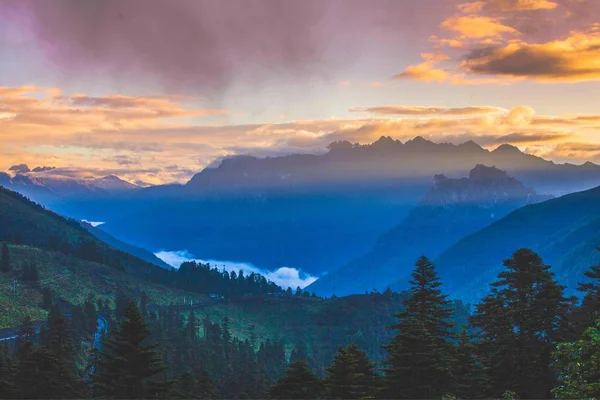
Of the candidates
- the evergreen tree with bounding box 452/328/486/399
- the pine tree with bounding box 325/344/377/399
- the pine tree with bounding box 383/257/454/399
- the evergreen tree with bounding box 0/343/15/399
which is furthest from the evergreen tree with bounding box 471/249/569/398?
the evergreen tree with bounding box 0/343/15/399

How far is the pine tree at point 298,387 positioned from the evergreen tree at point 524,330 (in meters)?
22.6

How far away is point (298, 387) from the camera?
7488 cm

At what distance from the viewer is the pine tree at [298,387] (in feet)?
245

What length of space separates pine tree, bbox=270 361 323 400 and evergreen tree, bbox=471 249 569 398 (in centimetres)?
2262

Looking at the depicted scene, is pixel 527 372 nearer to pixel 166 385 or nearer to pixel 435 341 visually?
pixel 435 341

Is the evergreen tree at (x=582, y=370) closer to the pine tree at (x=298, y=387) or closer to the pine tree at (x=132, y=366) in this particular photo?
the pine tree at (x=298, y=387)

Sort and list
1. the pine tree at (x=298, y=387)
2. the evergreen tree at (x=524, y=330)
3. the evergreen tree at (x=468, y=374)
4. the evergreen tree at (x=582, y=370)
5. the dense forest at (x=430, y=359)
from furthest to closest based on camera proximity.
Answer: the evergreen tree at (x=524, y=330) < the evergreen tree at (x=468, y=374) < the pine tree at (x=298, y=387) < the dense forest at (x=430, y=359) < the evergreen tree at (x=582, y=370)

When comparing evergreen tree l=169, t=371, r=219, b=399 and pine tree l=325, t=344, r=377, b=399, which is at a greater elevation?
pine tree l=325, t=344, r=377, b=399

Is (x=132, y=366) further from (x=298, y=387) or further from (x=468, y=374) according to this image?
(x=468, y=374)

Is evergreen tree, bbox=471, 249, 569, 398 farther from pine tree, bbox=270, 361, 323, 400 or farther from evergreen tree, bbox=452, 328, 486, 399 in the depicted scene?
pine tree, bbox=270, 361, 323, 400

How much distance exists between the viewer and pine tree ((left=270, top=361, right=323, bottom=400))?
74.6 metres

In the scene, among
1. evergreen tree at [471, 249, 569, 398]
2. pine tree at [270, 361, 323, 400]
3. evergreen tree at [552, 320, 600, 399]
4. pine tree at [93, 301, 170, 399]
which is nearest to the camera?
evergreen tree at [552, 320, 600, 399]

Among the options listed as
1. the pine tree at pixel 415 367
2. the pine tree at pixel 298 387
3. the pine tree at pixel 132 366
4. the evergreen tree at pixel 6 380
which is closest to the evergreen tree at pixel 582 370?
the pine tree at pixel 415 367

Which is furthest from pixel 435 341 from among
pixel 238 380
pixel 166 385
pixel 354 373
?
pixel 238 380
